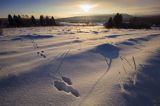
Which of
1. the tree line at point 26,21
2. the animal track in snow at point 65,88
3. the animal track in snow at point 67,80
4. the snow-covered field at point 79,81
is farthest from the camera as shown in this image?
the tree line at point 26,21

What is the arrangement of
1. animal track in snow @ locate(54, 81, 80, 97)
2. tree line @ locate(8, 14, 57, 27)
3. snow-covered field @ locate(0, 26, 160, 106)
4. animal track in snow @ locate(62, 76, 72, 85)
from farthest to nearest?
1. tree line @ locate(8, 14, 57, 27)
2. animal track in snow @ locate(62, 76, 72, 85)
3. animal track in snow @ locate(54, 81, 80, 97)
4. snow-covered field @ locate(0, 26, 160, 106)

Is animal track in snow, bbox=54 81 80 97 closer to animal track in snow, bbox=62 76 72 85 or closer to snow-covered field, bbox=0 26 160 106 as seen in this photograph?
snow-covered field, bbox=0 26 160 106

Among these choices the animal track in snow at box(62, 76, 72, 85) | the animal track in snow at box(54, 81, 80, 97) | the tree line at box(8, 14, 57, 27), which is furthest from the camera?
the tree line at box(8, 14, 57, 27)

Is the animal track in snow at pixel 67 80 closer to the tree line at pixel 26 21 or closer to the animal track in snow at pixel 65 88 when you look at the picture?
the animal track in snow at pixel 65 88

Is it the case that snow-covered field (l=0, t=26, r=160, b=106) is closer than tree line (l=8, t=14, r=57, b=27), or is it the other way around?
snow-covered field (l=0, t=26, r=160, b=106)

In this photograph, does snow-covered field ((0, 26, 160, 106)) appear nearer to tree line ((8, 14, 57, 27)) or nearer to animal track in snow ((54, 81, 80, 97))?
animal track in snow ((54, 81, 80, 97))

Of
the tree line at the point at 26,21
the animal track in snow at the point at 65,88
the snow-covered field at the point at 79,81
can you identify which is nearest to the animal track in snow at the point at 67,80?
the snow-covered field at the point at 79,81

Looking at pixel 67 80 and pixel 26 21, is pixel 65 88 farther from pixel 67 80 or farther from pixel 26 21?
pixel 26 21

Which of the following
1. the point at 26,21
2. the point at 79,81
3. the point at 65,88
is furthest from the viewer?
the point at 26,21

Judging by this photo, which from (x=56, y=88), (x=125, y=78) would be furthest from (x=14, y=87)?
(x=125, y=78)

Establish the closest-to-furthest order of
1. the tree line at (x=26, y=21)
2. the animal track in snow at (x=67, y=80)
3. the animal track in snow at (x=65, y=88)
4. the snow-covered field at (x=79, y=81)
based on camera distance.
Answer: the snow-covered field at (x=79, y=81), the animal track in snow at (x=65, y=88), the animal track in snow at (x=67, y=80), the tree line at (x=26, y=21)

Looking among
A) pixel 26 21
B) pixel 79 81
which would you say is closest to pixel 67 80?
pixel 79 81

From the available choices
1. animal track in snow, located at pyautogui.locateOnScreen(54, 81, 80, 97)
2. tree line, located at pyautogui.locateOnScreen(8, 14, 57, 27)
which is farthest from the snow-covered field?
tree line, located at pyautogui.locateOnScreen(8, 14, 57, 27)

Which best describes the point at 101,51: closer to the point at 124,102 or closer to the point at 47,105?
the point at 124,102
